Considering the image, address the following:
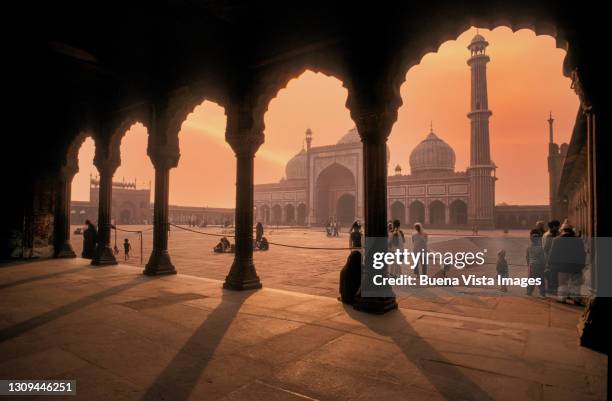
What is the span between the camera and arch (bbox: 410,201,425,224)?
43.1 metres

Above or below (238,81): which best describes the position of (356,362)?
below

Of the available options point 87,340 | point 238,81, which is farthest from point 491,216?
point 87,340

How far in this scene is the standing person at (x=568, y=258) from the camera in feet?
17.0

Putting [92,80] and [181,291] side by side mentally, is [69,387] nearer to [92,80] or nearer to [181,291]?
[181,291]

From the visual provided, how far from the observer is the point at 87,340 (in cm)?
314

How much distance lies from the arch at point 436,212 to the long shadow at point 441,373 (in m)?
40.5

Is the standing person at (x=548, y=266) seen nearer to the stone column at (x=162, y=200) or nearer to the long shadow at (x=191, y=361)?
the long shadow at (x=191, y=361)

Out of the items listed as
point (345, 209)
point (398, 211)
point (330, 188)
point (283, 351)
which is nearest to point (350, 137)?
point (330, 188)

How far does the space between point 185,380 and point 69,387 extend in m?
0.67

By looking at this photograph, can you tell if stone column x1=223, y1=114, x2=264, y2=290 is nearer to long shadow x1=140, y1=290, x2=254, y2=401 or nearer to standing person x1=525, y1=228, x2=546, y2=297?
long shadow x1=140, y1=290, x2=254, y2=401

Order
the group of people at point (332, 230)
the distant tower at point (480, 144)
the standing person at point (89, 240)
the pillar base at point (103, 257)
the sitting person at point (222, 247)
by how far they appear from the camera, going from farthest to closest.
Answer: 1. the distant tower at point (480, 144)
2. the group of people at point (332, 230)
3. the sitting person at point (222, 247)
4. the standing person at point (89, 240)
5. the pillar base at point (103, 257)

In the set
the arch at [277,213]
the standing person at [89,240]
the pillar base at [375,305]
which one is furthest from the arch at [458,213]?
the pillar base at [375,305]

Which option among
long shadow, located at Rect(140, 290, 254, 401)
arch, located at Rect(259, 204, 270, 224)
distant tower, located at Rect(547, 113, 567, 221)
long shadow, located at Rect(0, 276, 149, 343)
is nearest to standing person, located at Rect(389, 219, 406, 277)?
long shadow, located at Rect(140, 290, 254, 401)

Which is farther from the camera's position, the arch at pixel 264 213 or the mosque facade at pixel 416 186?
the arch at pixel 264 213
